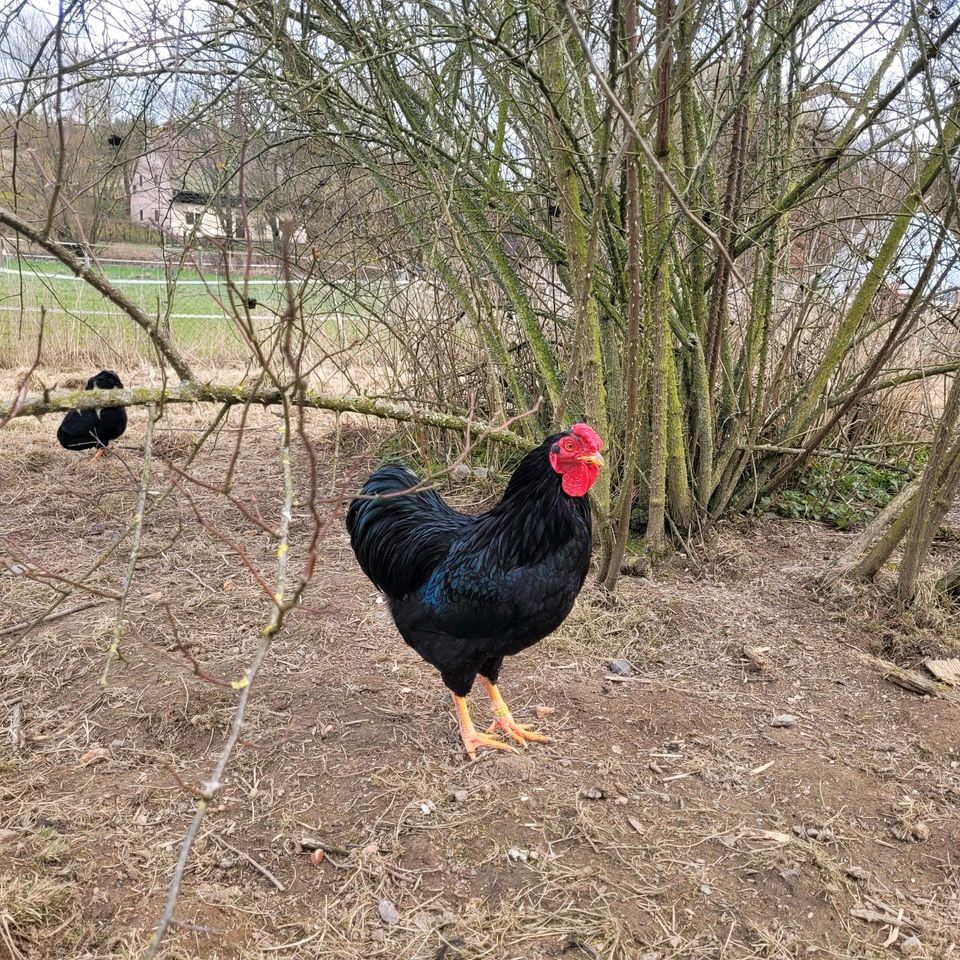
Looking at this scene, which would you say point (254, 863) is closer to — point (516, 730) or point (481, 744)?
point (481, 744)

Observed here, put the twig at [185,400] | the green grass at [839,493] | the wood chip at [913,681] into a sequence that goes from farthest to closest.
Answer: the green grass at [839,493]
the wood chip at [913,681]
the twig at [185,400]

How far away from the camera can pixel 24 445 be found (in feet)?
24.8

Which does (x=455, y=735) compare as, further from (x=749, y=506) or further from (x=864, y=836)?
(x=749, y=506)

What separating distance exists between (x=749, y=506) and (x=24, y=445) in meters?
7.36

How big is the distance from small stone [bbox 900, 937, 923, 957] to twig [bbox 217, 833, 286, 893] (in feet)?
6.67

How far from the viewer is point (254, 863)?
2.55 m

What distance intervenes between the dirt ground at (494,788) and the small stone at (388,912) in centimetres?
1

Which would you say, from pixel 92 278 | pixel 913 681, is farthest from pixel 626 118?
pixel 913 681

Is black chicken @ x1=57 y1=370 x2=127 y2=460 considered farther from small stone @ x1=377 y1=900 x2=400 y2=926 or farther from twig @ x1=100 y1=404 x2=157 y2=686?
small stone @ x1=377 y1=900 x2=400 y2=926

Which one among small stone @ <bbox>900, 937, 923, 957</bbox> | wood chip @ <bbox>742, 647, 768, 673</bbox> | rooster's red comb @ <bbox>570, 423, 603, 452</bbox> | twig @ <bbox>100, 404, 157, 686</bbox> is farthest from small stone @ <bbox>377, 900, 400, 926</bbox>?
wood chip @ <bbox>742, 647, 768, 673</bbox>

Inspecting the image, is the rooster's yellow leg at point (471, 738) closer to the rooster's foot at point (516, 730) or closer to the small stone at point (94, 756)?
the rooster's foot at point (516, 730)

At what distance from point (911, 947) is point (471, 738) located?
1729 millimetres

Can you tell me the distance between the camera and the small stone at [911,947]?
220cm

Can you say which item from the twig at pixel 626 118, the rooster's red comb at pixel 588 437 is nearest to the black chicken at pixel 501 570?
the rooster's red comb at pixel 588 437
